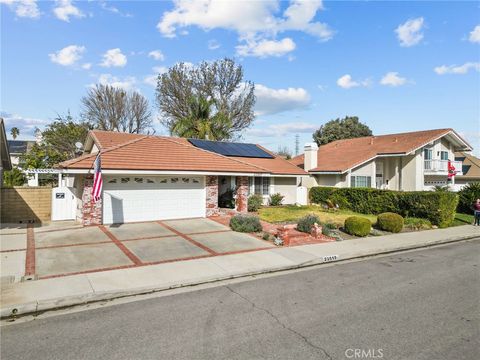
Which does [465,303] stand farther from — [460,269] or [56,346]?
[56,346]

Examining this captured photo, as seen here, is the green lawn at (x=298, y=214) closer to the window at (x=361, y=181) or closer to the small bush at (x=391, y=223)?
the small bush at (x=391, y=223)

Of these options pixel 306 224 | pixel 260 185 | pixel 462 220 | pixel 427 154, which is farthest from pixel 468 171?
pixel 306 224

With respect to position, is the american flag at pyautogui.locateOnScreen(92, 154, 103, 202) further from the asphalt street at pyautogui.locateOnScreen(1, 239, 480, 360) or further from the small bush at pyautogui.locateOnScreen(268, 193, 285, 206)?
the small bush at pyautogui.locateOnScreen(268, 193, 285, 206)

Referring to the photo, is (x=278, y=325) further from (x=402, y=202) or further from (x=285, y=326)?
(x=402, y=202)

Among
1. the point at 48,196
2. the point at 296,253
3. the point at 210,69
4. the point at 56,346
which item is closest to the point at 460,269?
the point at 296,253

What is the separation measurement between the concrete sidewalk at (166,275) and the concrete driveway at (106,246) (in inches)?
26.4

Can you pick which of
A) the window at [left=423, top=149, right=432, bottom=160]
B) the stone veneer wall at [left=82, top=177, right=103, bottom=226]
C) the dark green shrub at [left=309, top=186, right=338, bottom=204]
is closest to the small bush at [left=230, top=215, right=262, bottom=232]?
the stone veneer wall at [left=82, top=177, right=103, bottom=226]

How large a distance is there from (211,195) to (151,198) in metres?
3.33

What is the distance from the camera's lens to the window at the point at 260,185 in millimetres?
24334

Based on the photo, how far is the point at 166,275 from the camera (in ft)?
30.1

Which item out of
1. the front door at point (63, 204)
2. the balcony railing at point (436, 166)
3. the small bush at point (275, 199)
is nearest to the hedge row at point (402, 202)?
the small bush at point (275, 199)

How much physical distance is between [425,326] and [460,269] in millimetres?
5566

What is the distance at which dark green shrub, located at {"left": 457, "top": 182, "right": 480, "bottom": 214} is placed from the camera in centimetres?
2398

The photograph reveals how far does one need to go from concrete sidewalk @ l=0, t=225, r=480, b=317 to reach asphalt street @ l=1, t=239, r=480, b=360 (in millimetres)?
609
